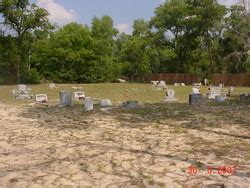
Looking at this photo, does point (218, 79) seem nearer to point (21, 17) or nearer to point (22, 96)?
point (21, 17)

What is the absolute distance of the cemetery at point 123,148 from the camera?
570 centimetres

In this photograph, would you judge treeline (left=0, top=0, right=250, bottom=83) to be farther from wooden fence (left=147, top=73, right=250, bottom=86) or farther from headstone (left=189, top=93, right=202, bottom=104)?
headstone (left=189, top=93, right=202, bottom=104)

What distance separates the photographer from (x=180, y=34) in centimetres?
5609

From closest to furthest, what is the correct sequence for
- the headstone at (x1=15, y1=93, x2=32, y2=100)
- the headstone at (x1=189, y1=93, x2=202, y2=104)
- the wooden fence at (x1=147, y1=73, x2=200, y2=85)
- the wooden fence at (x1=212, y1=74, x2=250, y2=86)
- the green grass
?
the headstone at (x1=189, y1=93, x2=202, y2=104), the green grass, the headstone at (x1=15, y1=93, x2=32, y2=100), the wooden fence at (x1=212, y1=74, x2=250, y2=86), the wooden fence at (x1=147, y1=73, x2=200, y2=85)

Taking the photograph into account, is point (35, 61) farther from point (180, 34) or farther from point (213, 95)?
point (213, 95)

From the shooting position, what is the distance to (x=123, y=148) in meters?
7.58

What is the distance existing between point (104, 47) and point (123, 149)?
4823cm

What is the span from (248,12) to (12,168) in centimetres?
1388

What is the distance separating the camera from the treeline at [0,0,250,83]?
154 ft

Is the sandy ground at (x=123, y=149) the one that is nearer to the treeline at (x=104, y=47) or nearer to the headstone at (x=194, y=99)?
the headstone at (x=194, y=99)

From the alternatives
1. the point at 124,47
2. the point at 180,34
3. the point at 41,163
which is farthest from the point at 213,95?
the point at 124,47

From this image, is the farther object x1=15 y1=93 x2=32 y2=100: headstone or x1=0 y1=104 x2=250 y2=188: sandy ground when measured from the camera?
x1=15 y1=93 x2=32 y2=100: headstone
